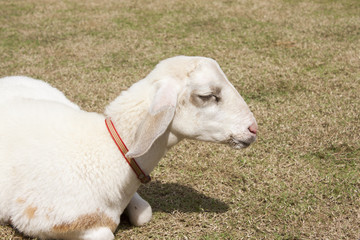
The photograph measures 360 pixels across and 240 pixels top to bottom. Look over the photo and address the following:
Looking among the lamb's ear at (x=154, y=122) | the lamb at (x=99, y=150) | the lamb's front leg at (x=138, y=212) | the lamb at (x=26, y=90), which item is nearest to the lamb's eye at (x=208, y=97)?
the lamb at (x=99, y=150)

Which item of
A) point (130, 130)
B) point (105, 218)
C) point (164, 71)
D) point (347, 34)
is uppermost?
point (164, 71)

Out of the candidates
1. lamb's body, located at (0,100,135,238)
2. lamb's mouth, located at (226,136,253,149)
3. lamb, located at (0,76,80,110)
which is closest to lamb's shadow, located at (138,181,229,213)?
lamb's body, located at (0,100,135,238)

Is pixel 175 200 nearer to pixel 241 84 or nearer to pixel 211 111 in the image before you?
pixel 211 111

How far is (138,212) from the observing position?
330 cm

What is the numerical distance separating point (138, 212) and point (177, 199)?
1.74 feet

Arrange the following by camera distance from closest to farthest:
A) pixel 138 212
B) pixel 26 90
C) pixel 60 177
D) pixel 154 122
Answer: pixel 154 122 → pixel 60 177 → pixel 138 212 → pixel 26 90

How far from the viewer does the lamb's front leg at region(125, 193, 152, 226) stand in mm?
3307

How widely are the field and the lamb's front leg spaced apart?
0.27 feet

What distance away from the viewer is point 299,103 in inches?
214

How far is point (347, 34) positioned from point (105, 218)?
22.8 feet

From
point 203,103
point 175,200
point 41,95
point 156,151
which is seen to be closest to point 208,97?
point 203,103

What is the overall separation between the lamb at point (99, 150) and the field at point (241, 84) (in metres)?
0.48

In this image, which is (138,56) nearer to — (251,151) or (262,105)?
(262,105)

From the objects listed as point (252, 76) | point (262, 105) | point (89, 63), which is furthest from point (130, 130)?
point (89, 63)
